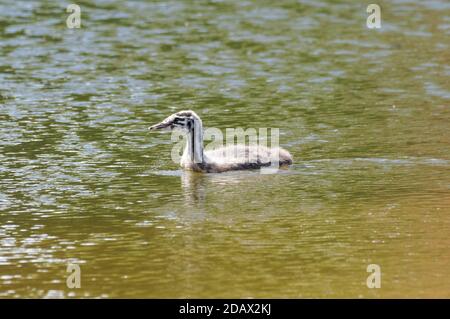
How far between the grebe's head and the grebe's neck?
0.04 metres

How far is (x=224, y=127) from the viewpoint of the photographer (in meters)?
18.0

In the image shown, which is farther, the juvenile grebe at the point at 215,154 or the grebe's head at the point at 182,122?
the grebe's head at the point at 182,122

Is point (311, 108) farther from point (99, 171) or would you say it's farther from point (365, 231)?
point (365, 231)

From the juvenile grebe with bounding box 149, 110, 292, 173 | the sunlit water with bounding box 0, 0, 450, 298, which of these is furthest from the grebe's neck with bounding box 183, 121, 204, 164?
the sunlit water with bounding box 0, 0, 450, 298

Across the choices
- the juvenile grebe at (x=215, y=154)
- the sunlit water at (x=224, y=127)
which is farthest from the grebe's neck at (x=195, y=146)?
the sunlit water at (x=224, y=127)

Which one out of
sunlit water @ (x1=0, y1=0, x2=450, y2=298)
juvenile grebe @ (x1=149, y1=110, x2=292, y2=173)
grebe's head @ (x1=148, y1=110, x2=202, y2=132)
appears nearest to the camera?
sunlit water @ (x1=0, y1=0, x2=450, y2=298)

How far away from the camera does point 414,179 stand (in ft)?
49.4

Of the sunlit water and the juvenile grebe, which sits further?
the juvenile grebe

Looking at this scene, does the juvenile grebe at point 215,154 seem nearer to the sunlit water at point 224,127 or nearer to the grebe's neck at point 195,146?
the grebe's neck at point 195,146

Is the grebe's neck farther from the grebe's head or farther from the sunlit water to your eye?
the sunlit water

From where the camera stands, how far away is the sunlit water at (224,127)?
1155 cm

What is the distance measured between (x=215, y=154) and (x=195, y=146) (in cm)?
44

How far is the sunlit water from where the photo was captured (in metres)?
11.5

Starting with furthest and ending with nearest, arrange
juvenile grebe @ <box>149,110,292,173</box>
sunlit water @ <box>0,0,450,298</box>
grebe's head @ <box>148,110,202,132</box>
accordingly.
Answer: grebe's head @ <box>148,110,202,132</box> < juvenile grebe @ <box>149,110,292,173</box> < sunlit water @ <box>0,0,450,298</box>
